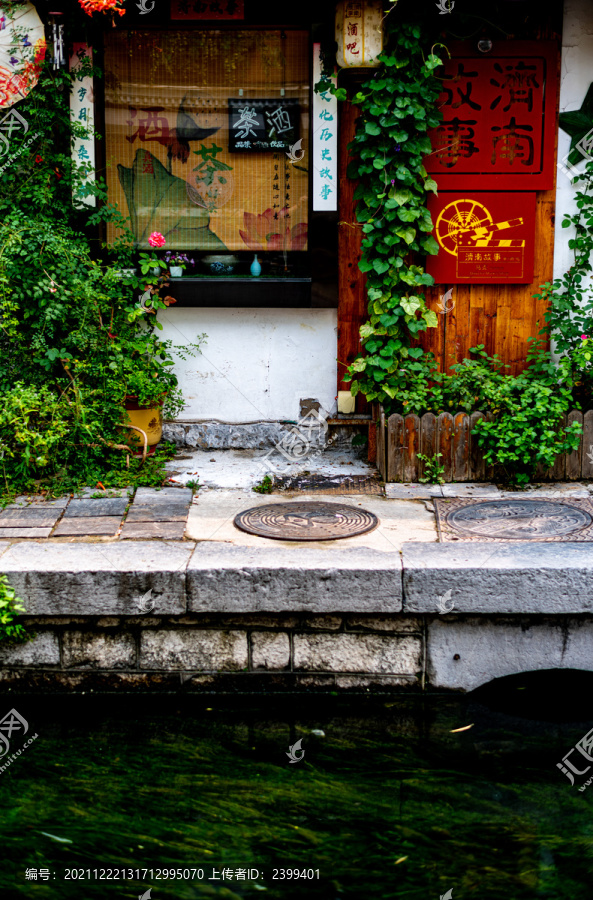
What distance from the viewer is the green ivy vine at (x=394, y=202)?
20.4 feet

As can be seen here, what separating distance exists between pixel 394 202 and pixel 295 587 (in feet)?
10.1

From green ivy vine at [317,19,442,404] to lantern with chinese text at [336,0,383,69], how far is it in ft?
0.27

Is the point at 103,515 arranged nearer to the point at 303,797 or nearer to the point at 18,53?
the point at 303,797

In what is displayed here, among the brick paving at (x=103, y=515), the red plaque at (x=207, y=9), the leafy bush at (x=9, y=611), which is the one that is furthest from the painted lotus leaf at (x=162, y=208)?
the leafy bush at (x=9, y=611)

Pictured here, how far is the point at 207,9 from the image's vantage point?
6.97 meters

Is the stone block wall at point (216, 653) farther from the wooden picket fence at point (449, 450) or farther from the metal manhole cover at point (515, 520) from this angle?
the wooden picket fence at point (449, 450)

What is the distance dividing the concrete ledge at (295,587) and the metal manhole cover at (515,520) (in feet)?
2.31

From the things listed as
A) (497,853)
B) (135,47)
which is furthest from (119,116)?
(497,853)

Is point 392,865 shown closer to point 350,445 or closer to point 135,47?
point 350,445

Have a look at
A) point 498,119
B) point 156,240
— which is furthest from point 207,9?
point 498,119

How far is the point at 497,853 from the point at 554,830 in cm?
32

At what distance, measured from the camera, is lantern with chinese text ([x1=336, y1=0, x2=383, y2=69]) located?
6242 mm

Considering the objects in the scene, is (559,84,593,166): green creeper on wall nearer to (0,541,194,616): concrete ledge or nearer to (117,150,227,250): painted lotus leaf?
(117,150,227,250): painted lotus leaf

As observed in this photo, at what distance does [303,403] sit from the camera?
24.2ft
